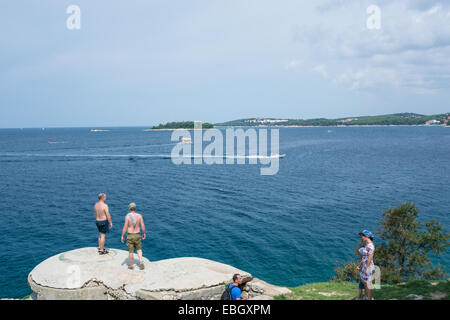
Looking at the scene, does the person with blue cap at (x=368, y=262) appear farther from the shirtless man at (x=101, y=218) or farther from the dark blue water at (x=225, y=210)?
the dark blue water at (x=225, y=210)

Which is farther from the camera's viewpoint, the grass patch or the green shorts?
the green shorts

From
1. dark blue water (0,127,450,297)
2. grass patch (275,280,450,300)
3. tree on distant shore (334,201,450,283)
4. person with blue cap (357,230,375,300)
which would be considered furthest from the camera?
dark blue water (0,127,450,297)

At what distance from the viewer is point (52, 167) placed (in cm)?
7056

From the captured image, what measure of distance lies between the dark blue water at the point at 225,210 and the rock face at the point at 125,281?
483 inches

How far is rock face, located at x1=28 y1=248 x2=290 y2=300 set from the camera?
1026 cm

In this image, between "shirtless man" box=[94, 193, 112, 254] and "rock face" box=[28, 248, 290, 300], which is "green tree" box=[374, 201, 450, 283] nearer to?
"rock face" box=[28, 248, 290, 300]

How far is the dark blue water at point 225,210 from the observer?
84.1 ft

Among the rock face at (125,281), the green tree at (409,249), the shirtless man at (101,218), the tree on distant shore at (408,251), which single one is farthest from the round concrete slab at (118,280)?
the green tree at (409,249)

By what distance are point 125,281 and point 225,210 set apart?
90.5ft

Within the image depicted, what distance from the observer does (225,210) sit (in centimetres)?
3794

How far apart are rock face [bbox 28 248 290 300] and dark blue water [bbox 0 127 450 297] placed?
12272mm

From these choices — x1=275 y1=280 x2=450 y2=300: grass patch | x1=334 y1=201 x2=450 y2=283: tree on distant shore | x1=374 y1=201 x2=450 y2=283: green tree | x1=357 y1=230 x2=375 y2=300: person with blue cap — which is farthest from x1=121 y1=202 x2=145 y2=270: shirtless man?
x1=374 y1=201 x2=450 y2=283: green tree

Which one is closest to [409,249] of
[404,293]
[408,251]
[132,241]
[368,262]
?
[408,251]
